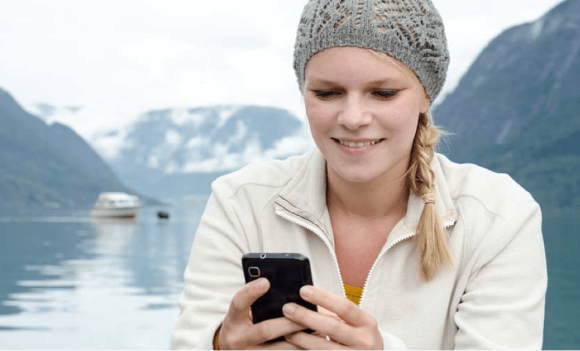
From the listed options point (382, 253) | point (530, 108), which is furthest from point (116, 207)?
point (530, 108)

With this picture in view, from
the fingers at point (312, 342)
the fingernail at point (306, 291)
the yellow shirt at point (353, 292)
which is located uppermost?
the yellow shirt at point (353, 292)

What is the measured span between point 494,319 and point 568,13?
638 ft

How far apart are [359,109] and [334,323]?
79cm

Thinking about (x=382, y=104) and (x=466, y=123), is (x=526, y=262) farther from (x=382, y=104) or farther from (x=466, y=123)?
(x=466, y=123)

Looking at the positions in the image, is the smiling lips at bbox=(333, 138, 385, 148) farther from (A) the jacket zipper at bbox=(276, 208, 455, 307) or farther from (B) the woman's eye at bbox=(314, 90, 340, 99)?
(A) the jacket zipper at bbox=(276, 208, 455, 307)

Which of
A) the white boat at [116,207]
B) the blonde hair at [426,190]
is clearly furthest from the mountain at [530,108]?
the blonde hair at [426,190]

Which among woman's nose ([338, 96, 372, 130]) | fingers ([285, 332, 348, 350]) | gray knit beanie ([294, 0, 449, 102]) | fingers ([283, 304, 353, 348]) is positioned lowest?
fingers ([285, 332, 348, 350])

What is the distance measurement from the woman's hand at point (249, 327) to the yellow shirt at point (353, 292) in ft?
1.99

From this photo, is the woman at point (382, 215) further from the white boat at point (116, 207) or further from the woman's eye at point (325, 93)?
the white boat at point (116, 207)

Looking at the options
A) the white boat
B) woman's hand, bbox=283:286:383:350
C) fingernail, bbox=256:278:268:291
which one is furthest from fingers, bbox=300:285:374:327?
the white boat

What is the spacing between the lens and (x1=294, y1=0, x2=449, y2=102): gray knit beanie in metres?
2.78

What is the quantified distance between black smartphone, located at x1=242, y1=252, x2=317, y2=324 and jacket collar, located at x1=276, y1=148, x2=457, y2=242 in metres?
0.65

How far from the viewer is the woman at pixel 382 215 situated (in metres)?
2.79

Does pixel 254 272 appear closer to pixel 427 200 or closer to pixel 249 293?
pixel 249 293
